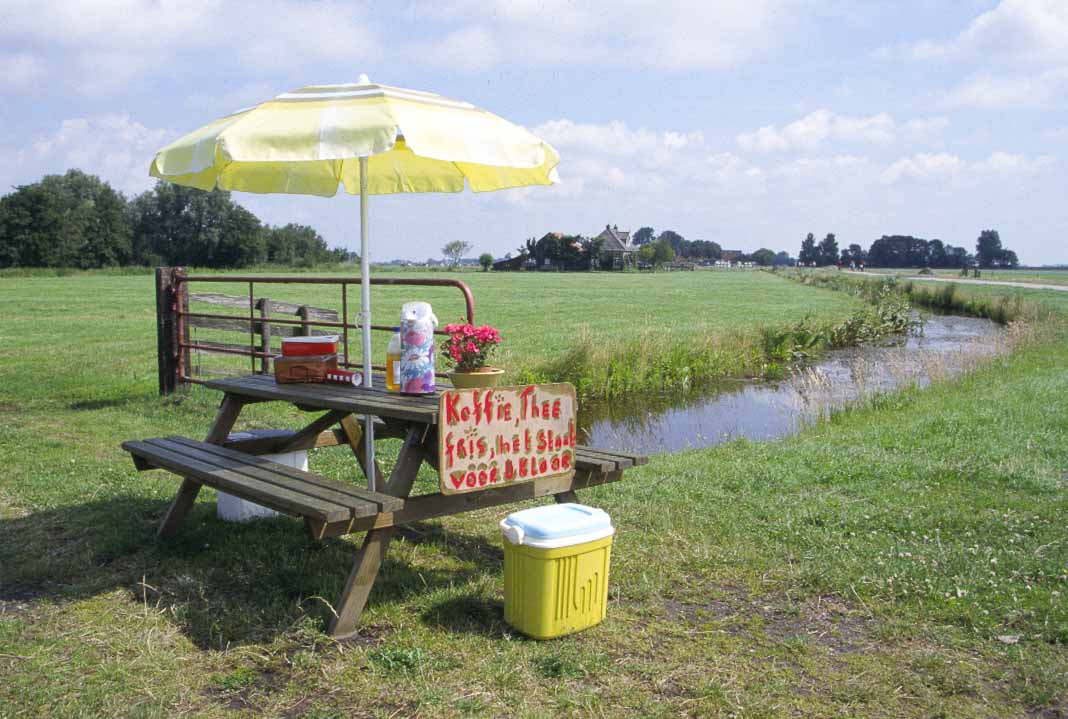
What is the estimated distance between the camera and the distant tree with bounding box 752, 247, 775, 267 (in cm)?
18975

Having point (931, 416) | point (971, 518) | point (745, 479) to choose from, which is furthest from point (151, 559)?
point (931, 416)

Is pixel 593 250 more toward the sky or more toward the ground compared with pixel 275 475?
more toward the sky

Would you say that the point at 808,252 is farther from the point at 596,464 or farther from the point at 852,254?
the point at 596,464

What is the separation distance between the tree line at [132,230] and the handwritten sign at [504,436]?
260ft

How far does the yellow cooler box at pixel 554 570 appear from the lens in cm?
371

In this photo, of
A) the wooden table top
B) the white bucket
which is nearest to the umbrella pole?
the wooden table top

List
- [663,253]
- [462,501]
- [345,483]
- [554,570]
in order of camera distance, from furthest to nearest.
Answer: [663,253]
[345,483]
[462,501]
[554,570]

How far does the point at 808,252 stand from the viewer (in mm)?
174125

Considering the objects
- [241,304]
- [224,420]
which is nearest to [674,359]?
[241,304]

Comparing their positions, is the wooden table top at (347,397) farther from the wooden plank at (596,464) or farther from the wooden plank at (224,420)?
the wooden plank at (596,464)

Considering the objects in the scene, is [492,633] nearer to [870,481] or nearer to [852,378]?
[870,481]

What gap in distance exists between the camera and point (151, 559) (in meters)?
4.76

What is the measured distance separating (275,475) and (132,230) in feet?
290

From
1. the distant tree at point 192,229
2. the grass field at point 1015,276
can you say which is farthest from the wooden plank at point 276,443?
the distant tree at point 192,229
